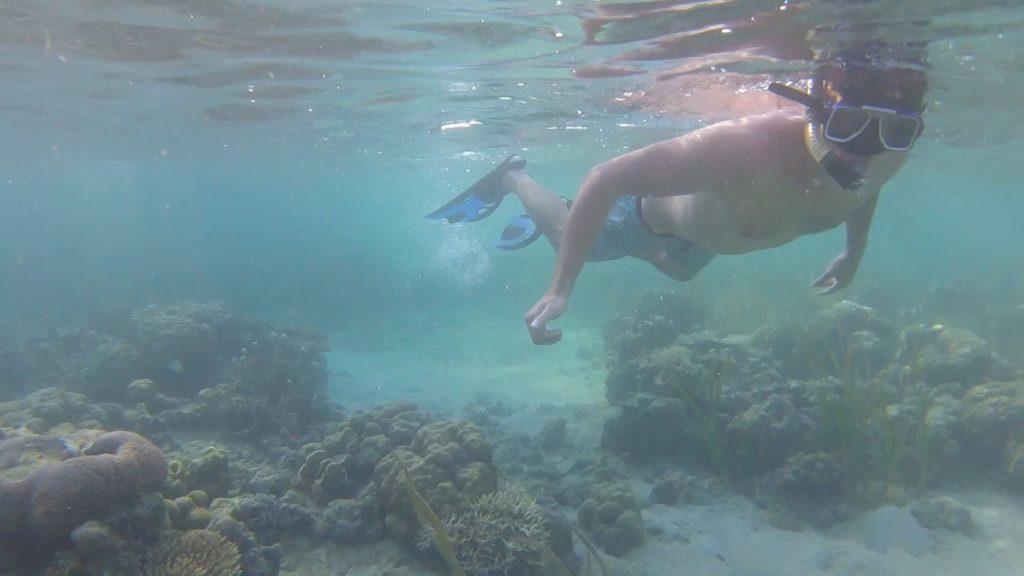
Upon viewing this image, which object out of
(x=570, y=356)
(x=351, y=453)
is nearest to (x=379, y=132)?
(x=570, y=356)

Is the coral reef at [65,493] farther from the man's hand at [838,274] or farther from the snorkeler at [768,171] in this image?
the man's hand at [838,274]

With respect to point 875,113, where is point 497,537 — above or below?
below

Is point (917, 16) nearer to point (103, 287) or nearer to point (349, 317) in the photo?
point (349, 317)

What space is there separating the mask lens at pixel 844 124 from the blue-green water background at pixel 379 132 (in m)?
6.15

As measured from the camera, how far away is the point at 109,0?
988 cm

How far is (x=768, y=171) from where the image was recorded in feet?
13.5

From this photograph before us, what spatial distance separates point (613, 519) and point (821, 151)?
4.65 metres

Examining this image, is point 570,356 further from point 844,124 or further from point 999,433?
point 844,124

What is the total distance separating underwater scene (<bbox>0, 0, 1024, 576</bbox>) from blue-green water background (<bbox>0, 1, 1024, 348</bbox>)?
0.19 m

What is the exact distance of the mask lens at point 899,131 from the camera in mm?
3676

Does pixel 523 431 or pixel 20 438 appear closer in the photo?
pixel 20 438

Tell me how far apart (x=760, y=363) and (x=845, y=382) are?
11.5 ft

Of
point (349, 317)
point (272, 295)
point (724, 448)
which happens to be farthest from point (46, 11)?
point (272, 295)

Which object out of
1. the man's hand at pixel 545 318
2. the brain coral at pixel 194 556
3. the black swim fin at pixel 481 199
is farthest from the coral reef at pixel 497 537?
the black swim fin at pixel 481 199
